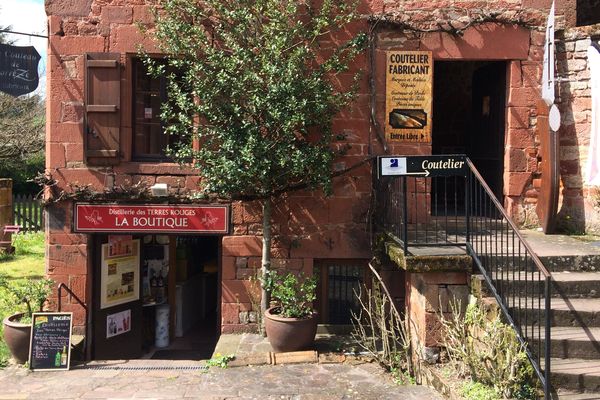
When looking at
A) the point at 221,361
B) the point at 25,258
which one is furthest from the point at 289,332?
the point at 25,258

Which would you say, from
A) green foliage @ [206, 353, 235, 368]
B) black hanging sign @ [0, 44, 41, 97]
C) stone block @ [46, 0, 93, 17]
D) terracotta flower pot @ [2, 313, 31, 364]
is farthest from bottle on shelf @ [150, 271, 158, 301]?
stone block @ [46, 0, 93, 17]

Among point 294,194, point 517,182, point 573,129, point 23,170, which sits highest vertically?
point 573,129

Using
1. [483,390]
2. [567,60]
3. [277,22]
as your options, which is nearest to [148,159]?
[277,22]

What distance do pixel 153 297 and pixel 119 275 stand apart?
91 cm

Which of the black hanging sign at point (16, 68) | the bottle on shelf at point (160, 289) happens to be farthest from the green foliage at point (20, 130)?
the bottle on shelf at point (160, 289)

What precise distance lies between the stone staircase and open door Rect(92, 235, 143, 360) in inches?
218

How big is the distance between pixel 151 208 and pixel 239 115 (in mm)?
1901

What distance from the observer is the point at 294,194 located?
729 centimetres

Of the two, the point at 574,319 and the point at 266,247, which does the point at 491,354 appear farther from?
the point at 266,247

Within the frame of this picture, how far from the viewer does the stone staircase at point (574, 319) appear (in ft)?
14.6

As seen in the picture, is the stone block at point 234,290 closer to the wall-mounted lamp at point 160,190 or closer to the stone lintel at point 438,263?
the wall-mounted lamp at point 160,190

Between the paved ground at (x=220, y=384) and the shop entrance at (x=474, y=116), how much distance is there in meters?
2.31

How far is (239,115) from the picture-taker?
6402 millimetres

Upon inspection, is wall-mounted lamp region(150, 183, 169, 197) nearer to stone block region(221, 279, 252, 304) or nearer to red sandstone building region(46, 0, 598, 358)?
red sandstone building region(46, 0, 598, 358)
